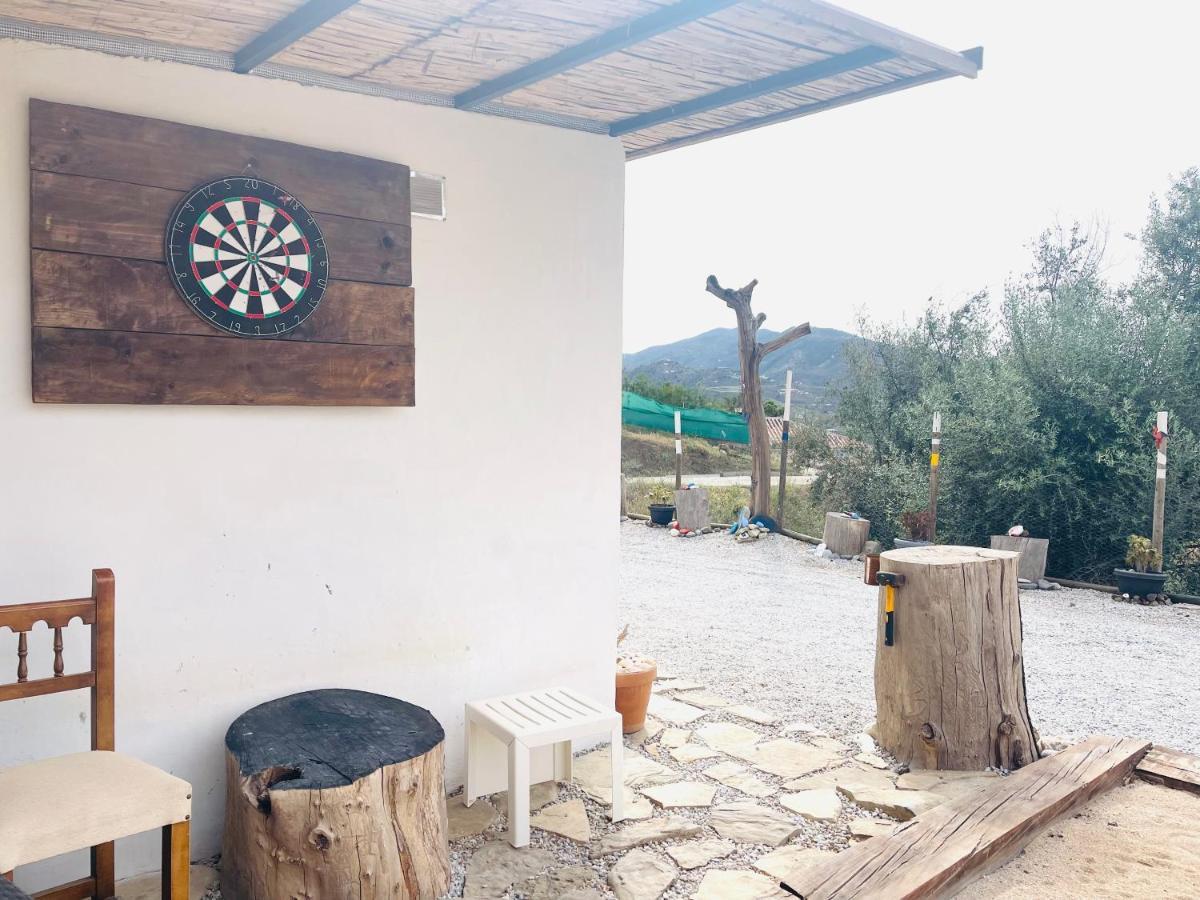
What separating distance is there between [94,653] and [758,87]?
236 centimetres

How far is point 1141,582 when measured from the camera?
22.5 ft

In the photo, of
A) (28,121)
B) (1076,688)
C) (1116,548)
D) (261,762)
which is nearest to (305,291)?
(28,121)

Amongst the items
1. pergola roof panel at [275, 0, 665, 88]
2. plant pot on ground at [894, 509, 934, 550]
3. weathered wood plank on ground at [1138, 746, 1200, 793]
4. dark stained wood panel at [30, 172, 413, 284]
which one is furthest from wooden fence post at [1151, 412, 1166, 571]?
dark stained wood panel at [30, 172, 413, 284]

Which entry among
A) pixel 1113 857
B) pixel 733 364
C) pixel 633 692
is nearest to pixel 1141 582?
pixel 1113 857

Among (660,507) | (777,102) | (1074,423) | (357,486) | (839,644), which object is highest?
(777,102)

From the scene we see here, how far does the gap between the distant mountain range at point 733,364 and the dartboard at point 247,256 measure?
7931 mm

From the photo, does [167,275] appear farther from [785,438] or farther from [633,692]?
[785,438]

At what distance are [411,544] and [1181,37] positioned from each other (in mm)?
12669

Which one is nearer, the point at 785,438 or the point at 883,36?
the point at 883,36

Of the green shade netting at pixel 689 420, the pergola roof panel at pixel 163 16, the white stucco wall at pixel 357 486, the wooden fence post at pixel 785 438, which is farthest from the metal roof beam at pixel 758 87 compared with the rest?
→ the green shade netting at pixel 689 420

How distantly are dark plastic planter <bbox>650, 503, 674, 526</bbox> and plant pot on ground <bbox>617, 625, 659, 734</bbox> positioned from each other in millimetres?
6744

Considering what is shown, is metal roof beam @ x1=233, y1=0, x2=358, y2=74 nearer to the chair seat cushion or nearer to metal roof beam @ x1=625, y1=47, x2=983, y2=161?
metal roof beam @ x1=625, y1=47, x2=983, y2=161

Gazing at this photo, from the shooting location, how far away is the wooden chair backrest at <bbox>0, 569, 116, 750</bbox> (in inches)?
81.2

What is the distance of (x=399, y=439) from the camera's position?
9.23 feet
